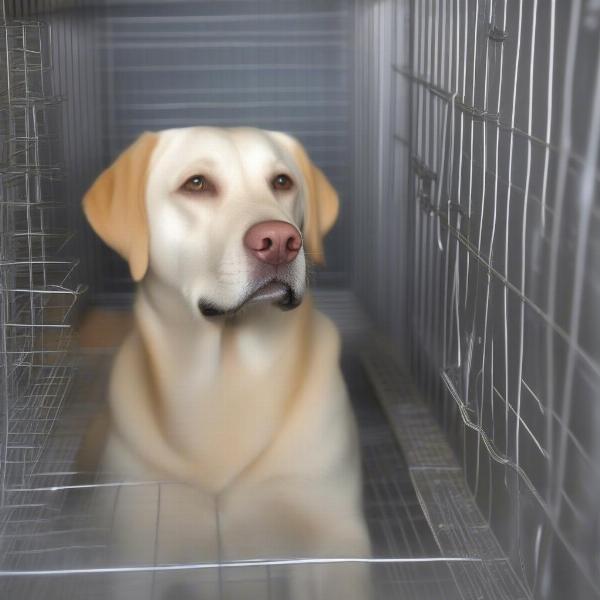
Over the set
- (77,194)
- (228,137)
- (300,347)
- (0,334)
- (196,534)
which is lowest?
(196,534)

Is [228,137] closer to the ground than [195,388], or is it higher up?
higher up

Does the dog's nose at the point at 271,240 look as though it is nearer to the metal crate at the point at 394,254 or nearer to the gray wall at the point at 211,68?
the metal crate at the point at 394,254

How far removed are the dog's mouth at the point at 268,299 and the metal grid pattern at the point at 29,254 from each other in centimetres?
24

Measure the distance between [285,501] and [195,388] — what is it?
1.02 ft

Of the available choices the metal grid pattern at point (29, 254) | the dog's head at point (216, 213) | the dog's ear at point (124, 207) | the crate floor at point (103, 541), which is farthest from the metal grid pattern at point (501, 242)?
the metal grid pattern at point (29, 254)

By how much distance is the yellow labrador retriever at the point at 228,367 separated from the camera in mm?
1385

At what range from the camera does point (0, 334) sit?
4.35 ft

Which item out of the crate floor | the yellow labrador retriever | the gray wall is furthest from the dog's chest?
the gray wall

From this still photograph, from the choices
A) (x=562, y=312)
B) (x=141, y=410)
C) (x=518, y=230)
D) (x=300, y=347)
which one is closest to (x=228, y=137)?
(x=300, y=347)

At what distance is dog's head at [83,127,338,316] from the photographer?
145cm

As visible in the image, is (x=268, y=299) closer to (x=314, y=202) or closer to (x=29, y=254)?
(x=314, y=202)

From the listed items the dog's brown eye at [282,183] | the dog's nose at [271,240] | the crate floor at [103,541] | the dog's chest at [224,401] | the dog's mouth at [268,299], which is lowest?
the crate floor at [103,541]

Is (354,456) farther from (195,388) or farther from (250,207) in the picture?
(250,207)

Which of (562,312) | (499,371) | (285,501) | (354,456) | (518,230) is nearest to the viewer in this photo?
(562,312)
